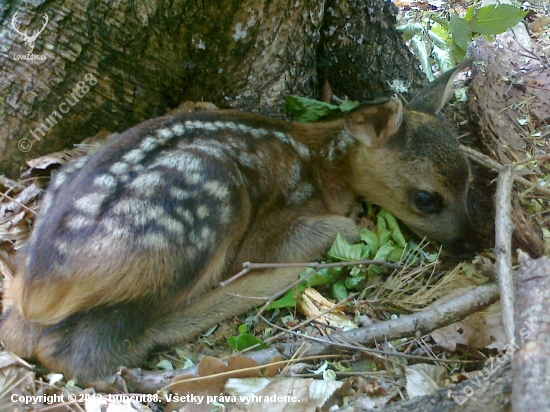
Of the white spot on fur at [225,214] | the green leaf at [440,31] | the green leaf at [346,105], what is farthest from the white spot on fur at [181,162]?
the green leaf at [440,31]

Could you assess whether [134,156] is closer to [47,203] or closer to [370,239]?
[47,203]

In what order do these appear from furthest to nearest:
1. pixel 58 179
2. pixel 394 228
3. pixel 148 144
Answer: pixel 394 228
pixel 58 179
pixel 148 144

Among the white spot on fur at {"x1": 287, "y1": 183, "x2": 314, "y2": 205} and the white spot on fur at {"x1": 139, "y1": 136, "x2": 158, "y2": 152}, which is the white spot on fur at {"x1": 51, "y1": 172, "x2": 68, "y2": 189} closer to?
the white spot on fur at {"x1": 139, "y1": 136, "x2": 158, "y2": 152}

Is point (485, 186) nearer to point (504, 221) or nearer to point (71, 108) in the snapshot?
point (504, 221)

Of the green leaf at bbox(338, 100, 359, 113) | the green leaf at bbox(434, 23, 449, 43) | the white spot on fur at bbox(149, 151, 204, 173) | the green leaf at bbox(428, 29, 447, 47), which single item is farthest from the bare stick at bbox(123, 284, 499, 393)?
the green leaf at bbox(434, 23, 449, 43)

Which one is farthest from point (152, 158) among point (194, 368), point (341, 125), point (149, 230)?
point (341, 125)

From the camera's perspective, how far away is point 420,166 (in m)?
3.66

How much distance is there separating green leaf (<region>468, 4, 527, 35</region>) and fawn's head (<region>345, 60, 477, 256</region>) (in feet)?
1.25

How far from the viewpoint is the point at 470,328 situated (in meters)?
2.95

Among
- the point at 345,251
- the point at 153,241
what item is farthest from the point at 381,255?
the point at 153,241

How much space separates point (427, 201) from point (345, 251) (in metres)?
0.66

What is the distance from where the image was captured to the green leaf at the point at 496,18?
377 centimetres

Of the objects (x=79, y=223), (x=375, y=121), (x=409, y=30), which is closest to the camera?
(x=79, y=223)

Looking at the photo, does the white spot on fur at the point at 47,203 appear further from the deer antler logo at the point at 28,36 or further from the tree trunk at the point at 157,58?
the deer antler logo at the point at 28,36
